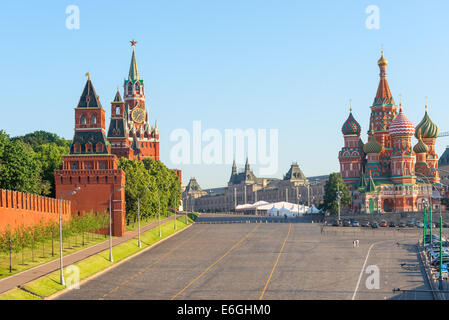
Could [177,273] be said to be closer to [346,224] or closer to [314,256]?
[314,256]

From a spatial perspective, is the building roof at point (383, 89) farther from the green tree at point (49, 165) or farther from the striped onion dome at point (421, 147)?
the green tree at point (49, 165)

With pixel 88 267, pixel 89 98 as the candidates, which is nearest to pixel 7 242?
pixel 88 267

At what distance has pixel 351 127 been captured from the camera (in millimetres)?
178375

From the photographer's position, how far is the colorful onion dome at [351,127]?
178125 mm

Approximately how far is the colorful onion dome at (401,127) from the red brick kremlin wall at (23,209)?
89.9 m

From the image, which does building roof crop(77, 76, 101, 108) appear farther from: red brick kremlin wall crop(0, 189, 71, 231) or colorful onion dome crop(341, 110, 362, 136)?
colorful onion dome crop(341, 110, 362, 136)

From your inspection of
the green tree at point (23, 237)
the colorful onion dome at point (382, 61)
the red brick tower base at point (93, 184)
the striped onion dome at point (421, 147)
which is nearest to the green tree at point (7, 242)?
the green tree at point (23, 237)

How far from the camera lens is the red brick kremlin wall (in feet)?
245

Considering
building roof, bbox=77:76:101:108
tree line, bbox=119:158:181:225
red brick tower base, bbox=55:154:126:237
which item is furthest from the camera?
tree line, bbox=119:158:181:225

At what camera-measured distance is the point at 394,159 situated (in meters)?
164

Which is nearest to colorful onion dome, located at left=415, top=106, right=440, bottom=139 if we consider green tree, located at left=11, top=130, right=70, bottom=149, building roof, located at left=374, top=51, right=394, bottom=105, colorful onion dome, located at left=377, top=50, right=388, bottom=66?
building roof, located at left=374, top=51, right=394, bottom=105

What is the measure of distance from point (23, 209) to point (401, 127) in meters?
103

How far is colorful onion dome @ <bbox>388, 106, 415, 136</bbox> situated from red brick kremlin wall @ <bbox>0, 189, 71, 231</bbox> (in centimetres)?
8986

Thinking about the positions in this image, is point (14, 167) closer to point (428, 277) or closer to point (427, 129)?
point (428, 277)
